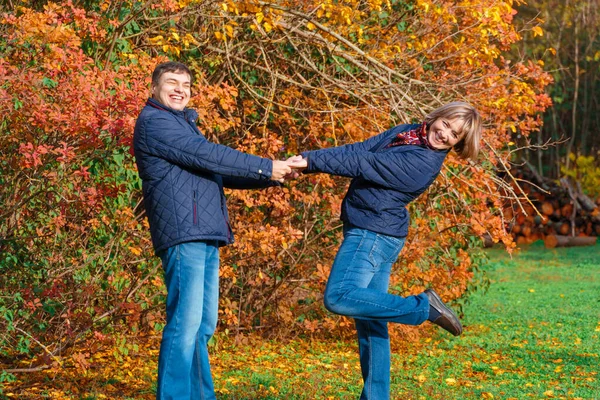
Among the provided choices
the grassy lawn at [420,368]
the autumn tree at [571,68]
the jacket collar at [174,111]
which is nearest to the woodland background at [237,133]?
the grassy lawn at [420,368]

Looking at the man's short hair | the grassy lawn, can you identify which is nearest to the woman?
the man's short hair

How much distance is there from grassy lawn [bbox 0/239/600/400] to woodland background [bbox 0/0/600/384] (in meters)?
0.20

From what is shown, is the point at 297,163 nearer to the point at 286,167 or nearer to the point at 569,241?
the point at 286,167

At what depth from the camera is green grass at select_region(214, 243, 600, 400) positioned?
5.32m

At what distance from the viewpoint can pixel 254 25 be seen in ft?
18.8

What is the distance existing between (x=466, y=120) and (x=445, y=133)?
0.11 m

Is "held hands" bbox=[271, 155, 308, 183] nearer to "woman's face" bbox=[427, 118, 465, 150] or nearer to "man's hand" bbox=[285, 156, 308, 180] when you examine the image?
"man's hand" bbox=[285, 156, 308, 180]

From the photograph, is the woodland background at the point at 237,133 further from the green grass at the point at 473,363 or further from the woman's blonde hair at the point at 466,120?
the woman's blonde hair at the point at 466,120

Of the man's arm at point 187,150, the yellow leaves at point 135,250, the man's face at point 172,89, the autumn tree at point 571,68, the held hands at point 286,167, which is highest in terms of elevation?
the autumn tree at point 571,68

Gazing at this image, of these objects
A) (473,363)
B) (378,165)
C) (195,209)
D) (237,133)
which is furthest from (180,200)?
(473,363)

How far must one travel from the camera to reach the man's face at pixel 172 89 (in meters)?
3.94

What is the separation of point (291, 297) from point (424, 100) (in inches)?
73.8

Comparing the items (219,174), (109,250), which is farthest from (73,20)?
(219,174)

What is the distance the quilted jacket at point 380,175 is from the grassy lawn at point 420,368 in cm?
146
